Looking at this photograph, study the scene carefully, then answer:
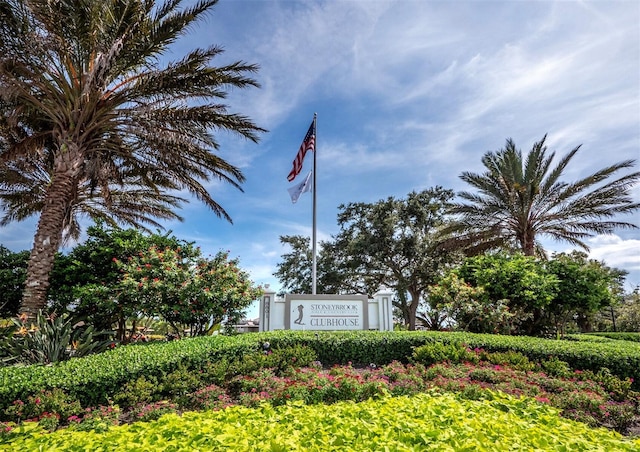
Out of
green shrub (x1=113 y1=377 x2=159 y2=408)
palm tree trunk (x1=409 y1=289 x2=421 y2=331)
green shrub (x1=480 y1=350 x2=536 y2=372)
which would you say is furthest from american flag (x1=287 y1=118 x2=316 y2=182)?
palm tree trunk (x1=409 y1=289 x2=421 y2=331)

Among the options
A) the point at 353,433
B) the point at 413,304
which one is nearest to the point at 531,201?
the point at 413,304

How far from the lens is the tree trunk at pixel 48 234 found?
7.61 metres

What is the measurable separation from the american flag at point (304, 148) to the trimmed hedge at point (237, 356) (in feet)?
19.3

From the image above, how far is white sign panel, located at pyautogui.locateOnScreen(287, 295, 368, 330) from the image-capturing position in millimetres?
9500

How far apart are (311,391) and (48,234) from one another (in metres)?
6.87

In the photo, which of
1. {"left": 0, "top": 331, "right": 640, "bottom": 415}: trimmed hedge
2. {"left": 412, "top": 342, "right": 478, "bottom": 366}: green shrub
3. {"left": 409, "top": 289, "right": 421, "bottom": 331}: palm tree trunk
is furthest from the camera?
{"left": 409, "top": 289, "right": 421, "bottom": 331}: palm tree trunk

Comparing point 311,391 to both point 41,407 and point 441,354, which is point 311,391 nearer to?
point 441,354

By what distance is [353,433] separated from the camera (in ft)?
8.38

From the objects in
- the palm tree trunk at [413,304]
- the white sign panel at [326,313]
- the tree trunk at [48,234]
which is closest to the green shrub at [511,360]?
the white sign panel at [326,313]

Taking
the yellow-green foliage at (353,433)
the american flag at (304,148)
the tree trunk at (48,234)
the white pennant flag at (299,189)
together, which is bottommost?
the yellow-green foliage at (353,433)

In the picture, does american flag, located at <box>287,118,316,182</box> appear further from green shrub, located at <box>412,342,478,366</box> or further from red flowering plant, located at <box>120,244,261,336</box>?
green shrub, located at <box>412,342,478,366</box>

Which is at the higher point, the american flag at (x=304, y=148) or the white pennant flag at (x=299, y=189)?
the american flag at (x=304, y=148)

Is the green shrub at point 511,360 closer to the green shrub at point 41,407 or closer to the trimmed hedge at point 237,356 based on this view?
the trimmed hedge at point 237,356

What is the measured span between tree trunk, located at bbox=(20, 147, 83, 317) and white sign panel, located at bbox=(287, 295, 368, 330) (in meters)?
5.48
